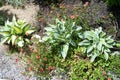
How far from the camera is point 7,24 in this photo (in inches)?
320

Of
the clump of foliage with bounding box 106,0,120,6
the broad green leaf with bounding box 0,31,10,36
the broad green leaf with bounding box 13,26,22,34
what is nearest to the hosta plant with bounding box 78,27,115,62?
the clump of foliage with bounding box 106,0,120,6

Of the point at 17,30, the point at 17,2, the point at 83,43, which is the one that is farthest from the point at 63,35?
the point at 17,2

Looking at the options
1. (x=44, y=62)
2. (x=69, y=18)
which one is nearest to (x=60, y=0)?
(x=69, y=18)

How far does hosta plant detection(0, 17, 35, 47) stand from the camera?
26.3ft

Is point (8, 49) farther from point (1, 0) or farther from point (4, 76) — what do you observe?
point (1, 0)

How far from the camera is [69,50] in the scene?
25.7ft

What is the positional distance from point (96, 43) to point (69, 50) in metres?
0.72

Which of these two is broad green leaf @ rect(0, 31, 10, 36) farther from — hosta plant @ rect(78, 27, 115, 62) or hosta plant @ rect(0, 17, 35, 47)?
hosta plant @ rect(78, 27, 115, 62)

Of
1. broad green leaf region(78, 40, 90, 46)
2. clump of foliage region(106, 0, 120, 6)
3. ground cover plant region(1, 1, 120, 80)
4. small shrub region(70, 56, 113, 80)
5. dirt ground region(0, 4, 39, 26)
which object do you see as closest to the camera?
small shrub region(70, 56, 113, 80)

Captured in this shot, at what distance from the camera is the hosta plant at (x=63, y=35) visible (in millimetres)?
7711

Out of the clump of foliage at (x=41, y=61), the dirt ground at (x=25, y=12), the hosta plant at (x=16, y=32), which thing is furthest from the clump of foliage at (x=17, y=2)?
the clump of foliage at (x=41, y=61)

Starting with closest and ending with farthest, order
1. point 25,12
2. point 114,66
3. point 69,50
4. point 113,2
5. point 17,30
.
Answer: point 114,66
point 69,50
point 17,30
point 113,2
point 25,12

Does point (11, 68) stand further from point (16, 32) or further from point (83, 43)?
point (83, 43)

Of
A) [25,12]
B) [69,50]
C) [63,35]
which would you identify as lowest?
[69,50]
